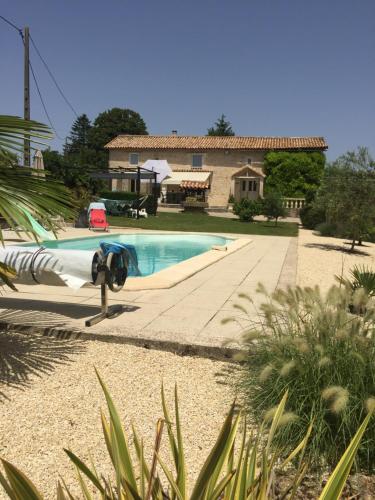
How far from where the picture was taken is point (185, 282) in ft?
28.7

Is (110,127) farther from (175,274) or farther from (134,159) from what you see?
(175,274)

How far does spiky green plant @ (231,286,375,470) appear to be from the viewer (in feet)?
9.19

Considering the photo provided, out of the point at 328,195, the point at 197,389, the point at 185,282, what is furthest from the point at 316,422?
the point at 328,195

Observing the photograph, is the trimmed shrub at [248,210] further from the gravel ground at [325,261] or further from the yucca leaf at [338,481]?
the yucca leaf at [338,481]

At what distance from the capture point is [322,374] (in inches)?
117

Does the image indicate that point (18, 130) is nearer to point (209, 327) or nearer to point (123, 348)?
point (123, 348)

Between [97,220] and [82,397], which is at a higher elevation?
[97,220]

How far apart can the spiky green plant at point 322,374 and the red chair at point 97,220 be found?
17.5m

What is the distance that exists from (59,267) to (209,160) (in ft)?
132

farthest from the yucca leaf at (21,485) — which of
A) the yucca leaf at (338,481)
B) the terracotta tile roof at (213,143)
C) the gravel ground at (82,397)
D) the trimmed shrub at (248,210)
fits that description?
the terracotta tile roof at (213,143)

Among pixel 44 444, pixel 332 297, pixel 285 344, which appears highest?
pixel 332 297

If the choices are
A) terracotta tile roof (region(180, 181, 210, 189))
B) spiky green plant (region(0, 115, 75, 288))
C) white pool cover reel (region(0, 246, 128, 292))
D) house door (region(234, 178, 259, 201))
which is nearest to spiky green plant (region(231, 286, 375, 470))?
spiky green plant (region(0, 115, 75, 288))

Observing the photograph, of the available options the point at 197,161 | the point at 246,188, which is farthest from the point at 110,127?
the point at 246,188

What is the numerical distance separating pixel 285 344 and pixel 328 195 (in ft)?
46.5
